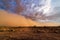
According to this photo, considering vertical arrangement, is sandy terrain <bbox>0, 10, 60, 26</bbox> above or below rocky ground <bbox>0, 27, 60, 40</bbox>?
above

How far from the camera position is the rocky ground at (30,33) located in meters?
1.27

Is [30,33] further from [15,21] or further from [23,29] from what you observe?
[15,21]

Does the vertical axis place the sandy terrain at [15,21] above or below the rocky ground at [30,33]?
above

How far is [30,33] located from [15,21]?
21 cm

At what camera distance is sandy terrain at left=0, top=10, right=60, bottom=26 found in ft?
4.35

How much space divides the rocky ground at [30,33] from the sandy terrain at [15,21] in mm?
43

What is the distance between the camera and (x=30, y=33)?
1300mm

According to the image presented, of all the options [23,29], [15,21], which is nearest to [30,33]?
[23,29]

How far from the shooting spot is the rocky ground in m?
1.27

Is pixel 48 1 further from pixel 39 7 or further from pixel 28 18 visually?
pixel 28 18

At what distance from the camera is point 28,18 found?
134cm

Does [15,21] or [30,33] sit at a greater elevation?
[15,21]

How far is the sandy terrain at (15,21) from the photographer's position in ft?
4.35

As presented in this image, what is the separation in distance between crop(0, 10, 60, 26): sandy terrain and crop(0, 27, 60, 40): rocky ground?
4 centimetres
